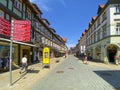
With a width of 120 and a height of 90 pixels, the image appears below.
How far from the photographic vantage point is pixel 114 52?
103 feet

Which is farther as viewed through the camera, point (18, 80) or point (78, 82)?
point (18, 80)

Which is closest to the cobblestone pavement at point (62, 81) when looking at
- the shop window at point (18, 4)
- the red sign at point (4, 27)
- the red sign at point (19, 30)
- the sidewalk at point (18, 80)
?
the sidewalk at point (18, 80)

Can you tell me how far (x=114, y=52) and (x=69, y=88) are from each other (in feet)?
78.0

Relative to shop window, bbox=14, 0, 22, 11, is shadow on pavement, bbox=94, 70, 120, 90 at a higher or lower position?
lower

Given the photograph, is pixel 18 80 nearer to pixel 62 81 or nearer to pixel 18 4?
pixel 62 81

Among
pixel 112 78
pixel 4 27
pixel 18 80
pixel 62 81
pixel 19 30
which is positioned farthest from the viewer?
pixel 112 78

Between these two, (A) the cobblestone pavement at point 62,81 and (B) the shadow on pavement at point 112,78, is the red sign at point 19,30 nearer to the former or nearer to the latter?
(A) the cobblestone pavement at point 62,81

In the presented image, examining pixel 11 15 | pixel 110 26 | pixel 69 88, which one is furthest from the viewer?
pixel 110 26

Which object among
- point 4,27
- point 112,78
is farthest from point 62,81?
point 4,27

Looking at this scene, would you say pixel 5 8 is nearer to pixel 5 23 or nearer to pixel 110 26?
pixel 5 23

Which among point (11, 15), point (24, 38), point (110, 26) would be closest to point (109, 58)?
point (110, 26)

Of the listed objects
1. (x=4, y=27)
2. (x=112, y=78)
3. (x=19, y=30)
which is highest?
(x=4, y=27)

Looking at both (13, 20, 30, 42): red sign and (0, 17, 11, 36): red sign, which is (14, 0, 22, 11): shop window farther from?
(13, 20, 30, 42): red sign

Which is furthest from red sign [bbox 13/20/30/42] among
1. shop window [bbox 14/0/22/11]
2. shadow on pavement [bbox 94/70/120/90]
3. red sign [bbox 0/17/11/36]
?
shop window [bbox 14/0/22/11]
